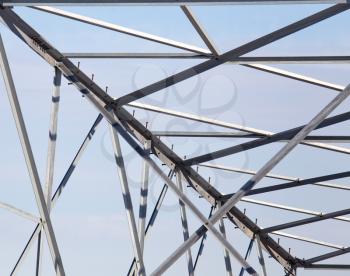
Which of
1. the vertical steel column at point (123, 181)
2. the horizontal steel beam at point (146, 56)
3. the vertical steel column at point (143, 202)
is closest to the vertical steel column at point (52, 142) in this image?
the horizontal steel beam at point (146, 56)

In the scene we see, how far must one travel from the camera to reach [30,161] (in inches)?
845

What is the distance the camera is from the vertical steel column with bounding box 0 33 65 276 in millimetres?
20703

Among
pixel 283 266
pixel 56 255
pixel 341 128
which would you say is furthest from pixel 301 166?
pixel 56 255

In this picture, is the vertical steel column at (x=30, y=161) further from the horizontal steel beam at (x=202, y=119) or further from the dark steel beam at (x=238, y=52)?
the horizontal steel beam at (x=202, y=119)

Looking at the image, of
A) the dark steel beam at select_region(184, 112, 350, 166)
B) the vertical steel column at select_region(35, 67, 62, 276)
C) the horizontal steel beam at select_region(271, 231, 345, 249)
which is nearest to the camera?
the vertical steel column at select_region(35, 67, 62, 276)

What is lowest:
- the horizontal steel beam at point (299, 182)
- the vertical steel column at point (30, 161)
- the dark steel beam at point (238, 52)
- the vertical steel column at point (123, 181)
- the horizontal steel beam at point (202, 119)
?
the vertical steel column at point (30, 161)

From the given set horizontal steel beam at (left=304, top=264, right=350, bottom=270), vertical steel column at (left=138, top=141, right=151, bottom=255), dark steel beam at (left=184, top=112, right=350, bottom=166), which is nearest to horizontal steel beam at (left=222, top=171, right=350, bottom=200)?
dark steel beam at (left=184, top=112, right=350, bottom=166)

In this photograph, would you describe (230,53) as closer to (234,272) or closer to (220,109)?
(220,109)

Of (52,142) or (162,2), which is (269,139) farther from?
(162,2)

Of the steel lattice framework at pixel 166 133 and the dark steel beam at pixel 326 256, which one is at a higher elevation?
the dark steel beam at pixel 326 256

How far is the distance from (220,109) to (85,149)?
5.64 metres

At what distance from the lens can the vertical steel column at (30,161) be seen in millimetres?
20703

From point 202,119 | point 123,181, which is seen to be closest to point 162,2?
point 123,181

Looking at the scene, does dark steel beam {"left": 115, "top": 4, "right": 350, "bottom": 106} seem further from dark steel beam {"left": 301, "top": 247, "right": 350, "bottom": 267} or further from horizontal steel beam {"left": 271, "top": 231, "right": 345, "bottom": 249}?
dark steel beam {"left": 301, "top": 247, "right": 350, "bottom": 267}
